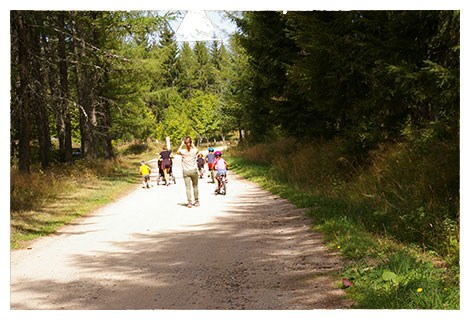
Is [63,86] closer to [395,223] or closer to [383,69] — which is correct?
[383,69]

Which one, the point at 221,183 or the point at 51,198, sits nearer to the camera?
the point at 51,198

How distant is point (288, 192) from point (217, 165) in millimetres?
2748

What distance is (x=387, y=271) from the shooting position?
4375 mm

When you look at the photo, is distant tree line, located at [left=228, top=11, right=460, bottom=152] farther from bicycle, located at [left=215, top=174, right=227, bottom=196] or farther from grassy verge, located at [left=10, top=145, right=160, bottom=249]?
grassy verge, located at [left=10, top=145, right=160, bottom=249]

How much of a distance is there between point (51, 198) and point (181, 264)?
7652 millimetres

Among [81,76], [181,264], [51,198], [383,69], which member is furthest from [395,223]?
[81,76]

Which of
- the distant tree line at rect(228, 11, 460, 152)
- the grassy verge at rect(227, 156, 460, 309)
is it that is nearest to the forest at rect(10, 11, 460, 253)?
the distant tree line at rect(228, 11, 460, 152)

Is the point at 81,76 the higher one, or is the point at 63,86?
the point at 81,76

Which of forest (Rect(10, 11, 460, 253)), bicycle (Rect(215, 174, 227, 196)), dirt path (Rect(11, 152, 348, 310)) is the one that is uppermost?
forest (Rect(10, 11, 460, 253))

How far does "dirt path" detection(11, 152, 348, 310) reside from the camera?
172 inches

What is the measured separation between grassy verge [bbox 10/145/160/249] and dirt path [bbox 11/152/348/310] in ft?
1.50

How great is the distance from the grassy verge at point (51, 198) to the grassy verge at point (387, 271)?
4694 mm

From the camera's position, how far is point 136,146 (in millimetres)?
59062
